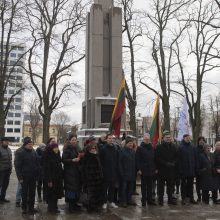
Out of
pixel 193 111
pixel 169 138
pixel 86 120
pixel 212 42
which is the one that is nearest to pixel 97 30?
pixel 86 120

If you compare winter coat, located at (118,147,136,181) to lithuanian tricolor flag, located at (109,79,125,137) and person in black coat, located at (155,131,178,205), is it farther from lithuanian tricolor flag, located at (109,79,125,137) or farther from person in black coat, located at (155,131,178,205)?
lithuanian tricolor flag, located at (109,79,125,137)

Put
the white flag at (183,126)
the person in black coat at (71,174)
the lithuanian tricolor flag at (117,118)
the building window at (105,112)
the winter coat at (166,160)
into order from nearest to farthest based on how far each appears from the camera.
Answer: the person in black coat at (71,174), the winter coat at (166,160), the lithuanian tricolor flag at (117,118), the white flag at (183,126), the building window at (105,112)

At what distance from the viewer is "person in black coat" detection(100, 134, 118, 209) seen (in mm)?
8828

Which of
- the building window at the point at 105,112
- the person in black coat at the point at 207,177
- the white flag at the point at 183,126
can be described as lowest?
the person in black coat at the point at 207,177

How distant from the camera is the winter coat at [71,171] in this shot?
8438mm

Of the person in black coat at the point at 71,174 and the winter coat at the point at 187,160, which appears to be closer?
the person in black coat at the point at 71,174

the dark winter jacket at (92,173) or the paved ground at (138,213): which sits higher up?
the dark winter jacket at (92,173)

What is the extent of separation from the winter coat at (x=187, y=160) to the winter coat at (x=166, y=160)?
0.41 m

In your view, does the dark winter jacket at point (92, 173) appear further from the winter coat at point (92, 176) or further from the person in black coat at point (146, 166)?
the person in black coat at point (146, 166)

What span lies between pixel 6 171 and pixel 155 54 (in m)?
18.5

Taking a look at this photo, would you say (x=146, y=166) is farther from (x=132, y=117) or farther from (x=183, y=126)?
(x=132, y=117)

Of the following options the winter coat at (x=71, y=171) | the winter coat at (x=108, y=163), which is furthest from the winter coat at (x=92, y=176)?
the winter coat at (x=108, y=163)

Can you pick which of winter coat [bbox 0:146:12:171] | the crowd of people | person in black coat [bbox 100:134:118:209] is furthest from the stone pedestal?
person in black coat [bbox 100:134:118:209]

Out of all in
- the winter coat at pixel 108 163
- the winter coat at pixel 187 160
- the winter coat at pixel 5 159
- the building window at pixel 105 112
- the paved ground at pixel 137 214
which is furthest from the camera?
the building window at pixel 105 112
